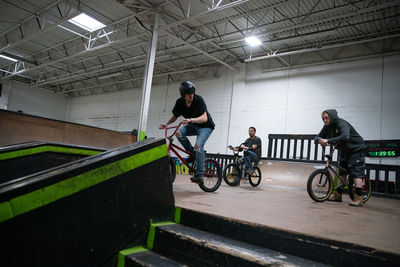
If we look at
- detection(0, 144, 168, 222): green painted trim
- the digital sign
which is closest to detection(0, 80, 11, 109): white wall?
detection(0, 144, 168, 222): green painted trim

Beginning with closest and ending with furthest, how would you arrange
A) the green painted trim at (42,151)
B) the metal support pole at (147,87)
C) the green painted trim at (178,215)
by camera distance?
the green painted trim at (178,215), the green painted trim at (42,151), the metal support pole at (147,87)

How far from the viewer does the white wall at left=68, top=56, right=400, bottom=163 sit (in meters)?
8.59

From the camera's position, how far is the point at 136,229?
6.22 ft

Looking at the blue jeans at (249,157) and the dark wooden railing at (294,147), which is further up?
the dark wooden railing at (294,147)

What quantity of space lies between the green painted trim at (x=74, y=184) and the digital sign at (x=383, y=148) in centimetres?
837

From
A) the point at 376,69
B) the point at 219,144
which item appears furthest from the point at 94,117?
the point at 376,69

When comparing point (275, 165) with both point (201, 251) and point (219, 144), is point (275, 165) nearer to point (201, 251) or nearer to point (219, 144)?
point (219, 144)

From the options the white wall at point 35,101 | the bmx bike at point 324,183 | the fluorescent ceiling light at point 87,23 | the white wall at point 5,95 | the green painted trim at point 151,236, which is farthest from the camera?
the white wall at point 35,101

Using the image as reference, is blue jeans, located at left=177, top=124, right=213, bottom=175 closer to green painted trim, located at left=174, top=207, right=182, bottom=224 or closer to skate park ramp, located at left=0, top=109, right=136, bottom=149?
green painted trim, located at left=174, top=207, right=182, bottom=224

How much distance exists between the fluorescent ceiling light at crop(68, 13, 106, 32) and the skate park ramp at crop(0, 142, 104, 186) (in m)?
8.18

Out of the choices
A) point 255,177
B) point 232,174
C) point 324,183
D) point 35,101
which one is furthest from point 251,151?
point 35,101

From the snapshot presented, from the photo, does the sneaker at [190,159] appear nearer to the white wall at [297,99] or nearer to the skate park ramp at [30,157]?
the skate park ramp at [30,157]

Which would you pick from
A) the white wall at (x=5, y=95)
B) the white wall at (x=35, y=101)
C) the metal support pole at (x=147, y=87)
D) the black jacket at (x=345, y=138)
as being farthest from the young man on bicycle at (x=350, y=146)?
the white wall at (x=5, y=95)

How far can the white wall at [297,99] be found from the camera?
28.2ft
